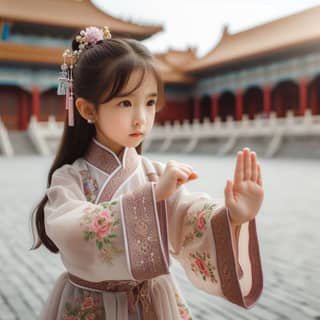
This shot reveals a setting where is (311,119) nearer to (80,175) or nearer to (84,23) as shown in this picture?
(84,23)

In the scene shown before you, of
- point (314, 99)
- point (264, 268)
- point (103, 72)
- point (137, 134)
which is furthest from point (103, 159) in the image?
point (314, 99)

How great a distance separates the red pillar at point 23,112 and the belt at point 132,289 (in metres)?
22.4

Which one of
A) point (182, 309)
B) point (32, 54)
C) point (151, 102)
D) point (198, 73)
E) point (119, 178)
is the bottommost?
point (182, 309)

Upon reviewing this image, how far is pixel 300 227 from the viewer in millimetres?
4875

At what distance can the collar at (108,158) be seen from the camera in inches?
64.5

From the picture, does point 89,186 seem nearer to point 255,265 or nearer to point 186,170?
point 186,170

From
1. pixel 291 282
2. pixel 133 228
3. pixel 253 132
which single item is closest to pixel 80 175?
pixel 133 228

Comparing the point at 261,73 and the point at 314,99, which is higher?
the point at 261,73

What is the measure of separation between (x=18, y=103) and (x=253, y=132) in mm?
11182

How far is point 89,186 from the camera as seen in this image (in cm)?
162

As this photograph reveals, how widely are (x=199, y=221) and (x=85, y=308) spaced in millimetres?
451

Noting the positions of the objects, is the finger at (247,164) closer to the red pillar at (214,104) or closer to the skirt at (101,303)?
the skirt at (101,303)

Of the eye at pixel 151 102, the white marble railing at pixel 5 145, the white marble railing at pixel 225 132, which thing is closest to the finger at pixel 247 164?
the eye at pixel 151 102

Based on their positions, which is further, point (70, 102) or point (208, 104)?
point (208, 104)
